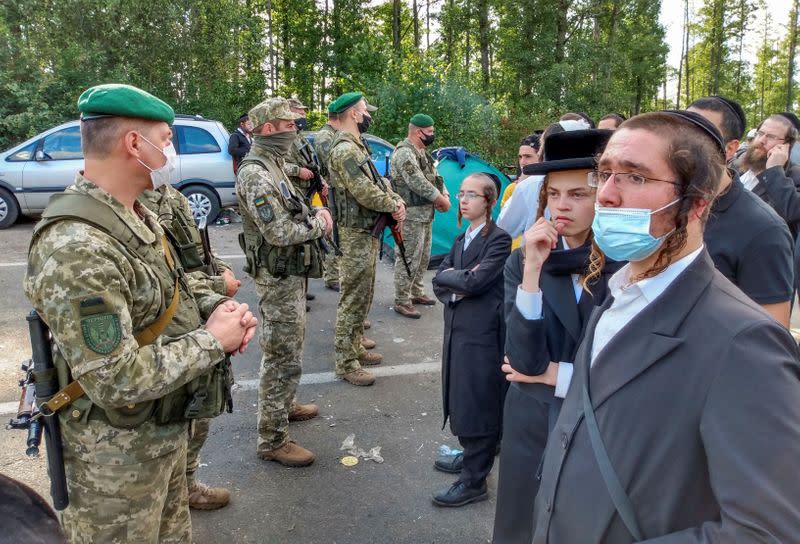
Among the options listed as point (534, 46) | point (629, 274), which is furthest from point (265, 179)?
point (534, 46)

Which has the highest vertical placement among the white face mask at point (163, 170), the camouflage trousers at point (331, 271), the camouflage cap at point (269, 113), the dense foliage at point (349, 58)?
the dense foliage at point (349, 58)

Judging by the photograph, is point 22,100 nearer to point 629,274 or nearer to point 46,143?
point 46,143

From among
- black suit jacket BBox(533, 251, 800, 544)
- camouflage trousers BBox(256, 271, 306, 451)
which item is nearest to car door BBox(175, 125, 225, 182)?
camouflage trousers BBox(256, 271, 306, 451)

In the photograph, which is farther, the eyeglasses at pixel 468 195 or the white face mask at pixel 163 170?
the eyeglasses at pixel 468 195

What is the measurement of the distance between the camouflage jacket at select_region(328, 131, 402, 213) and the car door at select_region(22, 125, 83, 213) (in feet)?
22.5

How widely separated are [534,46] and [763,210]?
76.2ft

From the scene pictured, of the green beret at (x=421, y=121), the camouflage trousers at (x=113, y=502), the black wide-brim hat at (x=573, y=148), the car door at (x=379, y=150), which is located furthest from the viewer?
the car door at (x=379, y=150)

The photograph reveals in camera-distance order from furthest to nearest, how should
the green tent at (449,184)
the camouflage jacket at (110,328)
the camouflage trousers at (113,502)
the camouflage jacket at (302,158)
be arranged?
1. the green tent at (449,184)
2. the camouflage jacket at (302,158)
3. the camouflage trousers at (113,502)
4. the camouflage jacket at (110,328)

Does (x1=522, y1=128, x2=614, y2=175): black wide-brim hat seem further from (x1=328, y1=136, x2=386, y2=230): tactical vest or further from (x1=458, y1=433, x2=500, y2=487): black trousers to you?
(x1=328, y1=136, x2=386, y2=230): tactical vest

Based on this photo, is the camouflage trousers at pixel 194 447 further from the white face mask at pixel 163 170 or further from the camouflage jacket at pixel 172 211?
the white face mask at pixel 163 170

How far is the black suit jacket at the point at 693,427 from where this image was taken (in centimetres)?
104

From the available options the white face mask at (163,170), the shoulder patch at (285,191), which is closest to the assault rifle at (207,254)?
the shoulder patch at (285,191)

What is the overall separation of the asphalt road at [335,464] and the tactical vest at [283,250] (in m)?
1.24

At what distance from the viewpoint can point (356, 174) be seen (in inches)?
195
